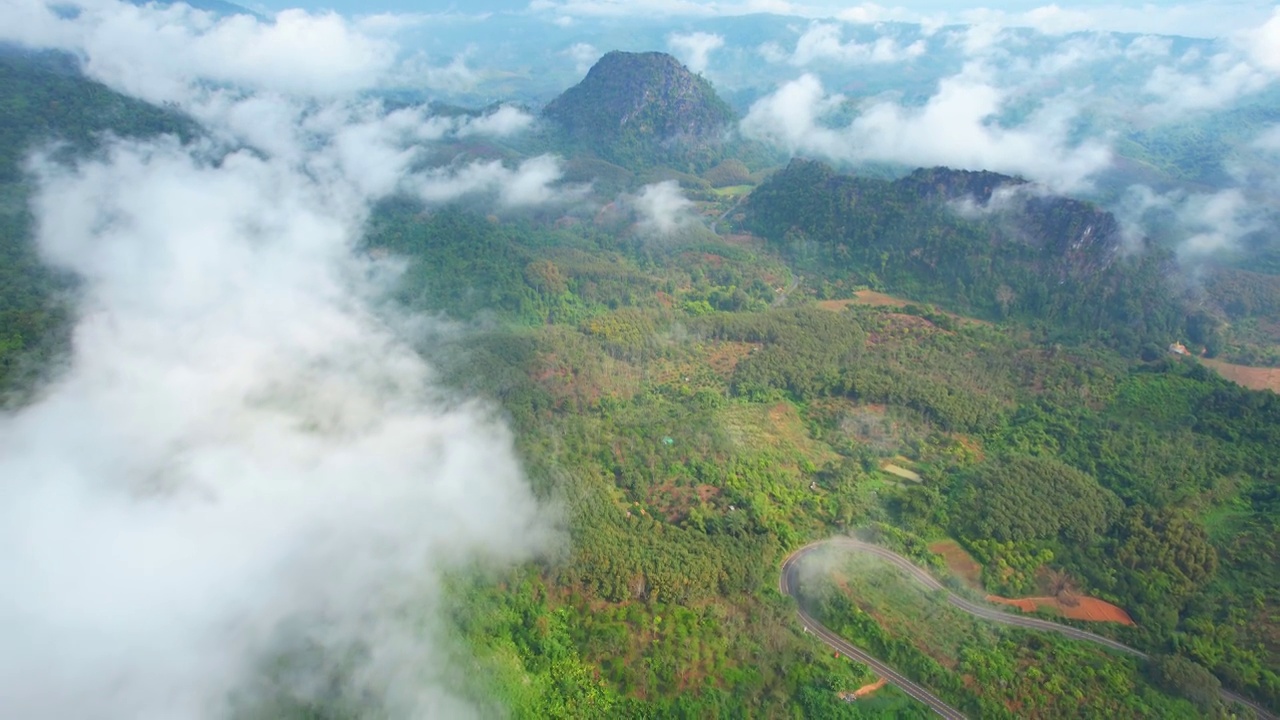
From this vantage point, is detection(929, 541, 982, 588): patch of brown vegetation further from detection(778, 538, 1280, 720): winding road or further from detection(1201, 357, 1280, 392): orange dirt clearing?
detection(1201, 357, 1280, 392): orange dirt clearing

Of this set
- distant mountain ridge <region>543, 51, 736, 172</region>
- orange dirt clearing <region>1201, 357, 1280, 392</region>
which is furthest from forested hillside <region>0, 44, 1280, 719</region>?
distant mountain ridge <region>543, 51, 736, 172</region>

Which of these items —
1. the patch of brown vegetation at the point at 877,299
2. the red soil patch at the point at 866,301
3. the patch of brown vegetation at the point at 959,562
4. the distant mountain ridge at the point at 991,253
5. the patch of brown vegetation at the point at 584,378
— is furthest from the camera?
the patch of brown vegetation at the point at 877,299

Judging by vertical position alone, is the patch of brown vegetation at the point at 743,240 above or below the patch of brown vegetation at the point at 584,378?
below

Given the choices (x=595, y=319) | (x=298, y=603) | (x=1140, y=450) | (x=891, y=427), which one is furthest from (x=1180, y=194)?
(x=298, y=603)

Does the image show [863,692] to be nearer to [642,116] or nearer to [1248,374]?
[1248,374]

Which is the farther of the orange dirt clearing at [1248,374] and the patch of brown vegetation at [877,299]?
the patch of brown vegetation at [877,299]

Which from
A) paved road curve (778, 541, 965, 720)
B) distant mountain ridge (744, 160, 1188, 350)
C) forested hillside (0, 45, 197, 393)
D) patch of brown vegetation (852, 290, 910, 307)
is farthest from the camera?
patch of brown vegetation (852, 290, 910, 307)

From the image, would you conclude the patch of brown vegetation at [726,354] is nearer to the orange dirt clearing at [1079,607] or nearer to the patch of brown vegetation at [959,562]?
the patch of brown vegetation at [959,562]

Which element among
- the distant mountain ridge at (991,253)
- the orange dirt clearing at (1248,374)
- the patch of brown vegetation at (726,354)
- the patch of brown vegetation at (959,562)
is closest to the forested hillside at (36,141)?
the patch of brown vegetation at (726,354)
